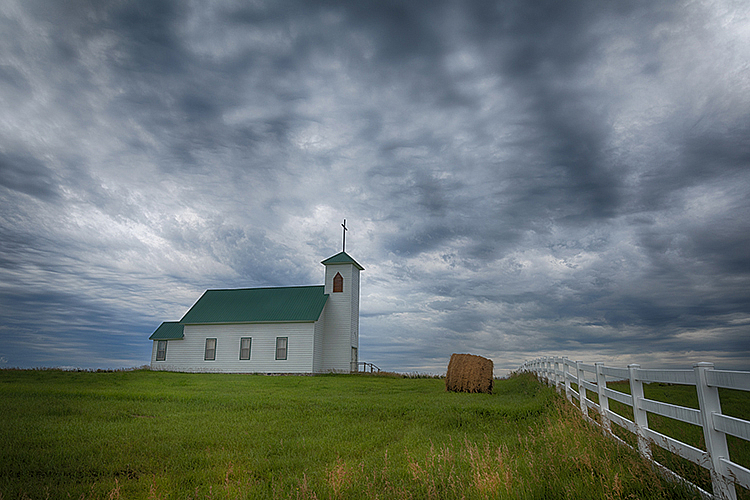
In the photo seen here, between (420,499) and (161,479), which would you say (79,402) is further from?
(420,499)

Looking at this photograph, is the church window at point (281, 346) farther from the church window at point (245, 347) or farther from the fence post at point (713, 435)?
the fence post at point (713, 435)

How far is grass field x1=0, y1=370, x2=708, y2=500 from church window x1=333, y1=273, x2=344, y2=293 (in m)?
20.5

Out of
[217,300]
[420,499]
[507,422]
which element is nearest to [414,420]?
[507,422]

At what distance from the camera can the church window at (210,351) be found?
109 feet

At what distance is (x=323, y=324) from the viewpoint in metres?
33.2

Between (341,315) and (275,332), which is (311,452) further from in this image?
(341,315)

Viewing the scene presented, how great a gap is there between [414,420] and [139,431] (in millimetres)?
6074

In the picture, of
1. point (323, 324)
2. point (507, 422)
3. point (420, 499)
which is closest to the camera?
point (420, 499)

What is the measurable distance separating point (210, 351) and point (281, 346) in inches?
231

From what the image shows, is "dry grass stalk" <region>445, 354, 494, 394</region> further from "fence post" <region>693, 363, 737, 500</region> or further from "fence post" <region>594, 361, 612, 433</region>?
"fence post" <region>693, 363, 737, 500</region>

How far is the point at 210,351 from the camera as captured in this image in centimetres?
3338

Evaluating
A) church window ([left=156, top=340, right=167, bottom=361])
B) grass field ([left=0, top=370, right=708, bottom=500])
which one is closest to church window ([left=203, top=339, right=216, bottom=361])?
church window ([left=156, top=340, right=167, bottom=361])

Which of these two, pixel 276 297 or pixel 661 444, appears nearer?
pixel 661 444

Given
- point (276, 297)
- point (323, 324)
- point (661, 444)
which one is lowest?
point (661, 444)
